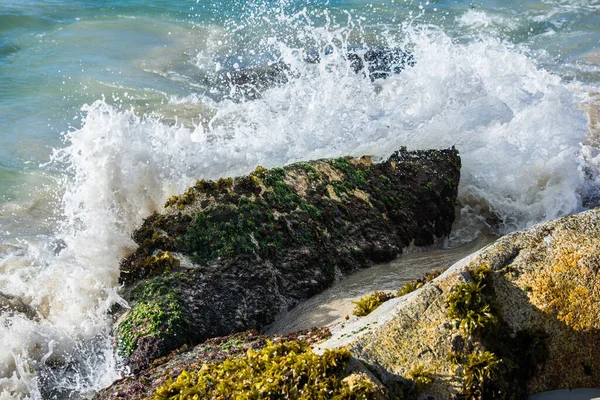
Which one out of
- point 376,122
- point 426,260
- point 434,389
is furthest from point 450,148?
point 434,389

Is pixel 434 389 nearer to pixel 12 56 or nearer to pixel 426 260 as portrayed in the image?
pixel 426 260

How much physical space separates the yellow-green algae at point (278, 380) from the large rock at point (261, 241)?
1356 millimetres

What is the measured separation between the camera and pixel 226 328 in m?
5.32

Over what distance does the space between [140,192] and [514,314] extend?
384cm

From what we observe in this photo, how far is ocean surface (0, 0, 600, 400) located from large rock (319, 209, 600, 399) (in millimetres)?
2193

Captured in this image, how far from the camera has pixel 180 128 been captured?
771 cm

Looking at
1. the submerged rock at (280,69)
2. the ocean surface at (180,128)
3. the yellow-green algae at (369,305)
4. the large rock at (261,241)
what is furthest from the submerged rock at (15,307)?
the submerged rock at (280,69)

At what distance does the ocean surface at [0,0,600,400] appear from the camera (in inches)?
224

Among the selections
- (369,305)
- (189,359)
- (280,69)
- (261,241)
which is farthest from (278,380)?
(280,69)

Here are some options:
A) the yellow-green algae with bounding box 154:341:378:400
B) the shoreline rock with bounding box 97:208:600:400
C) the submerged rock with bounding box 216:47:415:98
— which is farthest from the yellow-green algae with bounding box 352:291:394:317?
the submerged rock with bounding box 216:47:415:98

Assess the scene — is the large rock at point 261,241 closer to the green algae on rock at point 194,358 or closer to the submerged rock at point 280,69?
the green algae on rock at point 194,358

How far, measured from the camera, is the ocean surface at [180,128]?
568 centimetres

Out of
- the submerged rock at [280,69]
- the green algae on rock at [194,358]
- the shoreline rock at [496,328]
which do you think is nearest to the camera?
the shoreline rock at [496,328]

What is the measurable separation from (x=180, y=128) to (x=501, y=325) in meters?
4.68
